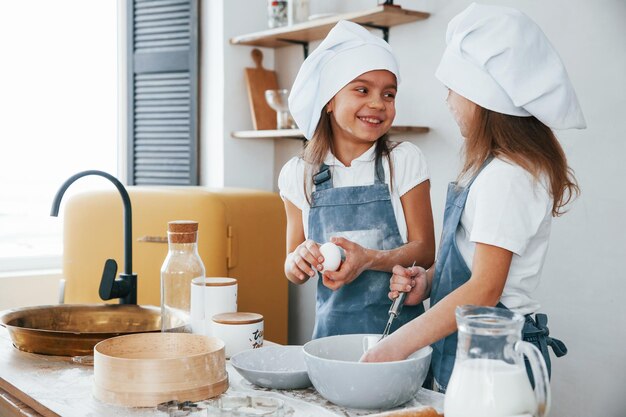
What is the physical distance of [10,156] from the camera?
3830mm

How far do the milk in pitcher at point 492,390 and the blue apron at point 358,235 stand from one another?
1.00 m

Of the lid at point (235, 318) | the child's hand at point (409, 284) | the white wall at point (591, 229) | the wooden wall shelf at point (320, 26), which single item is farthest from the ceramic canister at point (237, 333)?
the wooden wall shelf at point (320, 26)

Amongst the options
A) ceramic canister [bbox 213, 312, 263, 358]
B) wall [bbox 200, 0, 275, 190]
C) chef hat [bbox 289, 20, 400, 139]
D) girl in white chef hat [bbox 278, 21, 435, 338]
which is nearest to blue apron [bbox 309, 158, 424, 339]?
girl in white chef hat [bbox 278, 21, 435, 338]

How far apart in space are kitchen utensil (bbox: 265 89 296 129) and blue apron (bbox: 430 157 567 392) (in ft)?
5.97

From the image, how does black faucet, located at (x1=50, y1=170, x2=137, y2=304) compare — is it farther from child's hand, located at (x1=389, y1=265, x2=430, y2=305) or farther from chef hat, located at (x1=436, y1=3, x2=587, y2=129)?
chef hat, located at (x1=436, y1=3, x2=587, y2=129)

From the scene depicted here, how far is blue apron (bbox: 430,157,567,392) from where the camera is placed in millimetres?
1614

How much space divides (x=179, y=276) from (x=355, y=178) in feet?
2.09

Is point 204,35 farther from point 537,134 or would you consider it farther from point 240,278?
point 537,134

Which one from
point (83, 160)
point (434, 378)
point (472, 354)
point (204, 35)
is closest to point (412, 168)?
point (434, 378)

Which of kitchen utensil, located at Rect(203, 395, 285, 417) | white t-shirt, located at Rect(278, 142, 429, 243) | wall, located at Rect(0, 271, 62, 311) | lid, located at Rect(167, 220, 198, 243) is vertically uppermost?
white t-shirt, located at Rect(278, 142, 429, 243)

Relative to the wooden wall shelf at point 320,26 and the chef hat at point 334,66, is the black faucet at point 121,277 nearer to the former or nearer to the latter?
the chef hat at point 334,66

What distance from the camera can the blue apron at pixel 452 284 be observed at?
1614 millimetres

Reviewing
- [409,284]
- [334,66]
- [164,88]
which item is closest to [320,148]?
[334,66]

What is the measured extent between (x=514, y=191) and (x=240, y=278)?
183 centimetres
